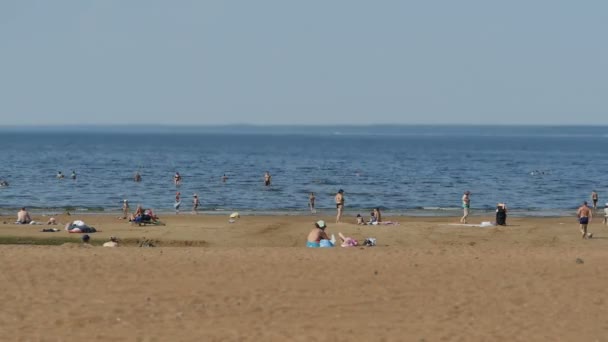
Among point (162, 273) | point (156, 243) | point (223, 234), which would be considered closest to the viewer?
point (162, 273)

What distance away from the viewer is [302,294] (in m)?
17.8

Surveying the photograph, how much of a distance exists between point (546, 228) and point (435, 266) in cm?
1885

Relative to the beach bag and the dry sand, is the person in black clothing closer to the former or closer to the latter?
the dry sand

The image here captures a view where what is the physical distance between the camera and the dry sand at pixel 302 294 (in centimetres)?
1506

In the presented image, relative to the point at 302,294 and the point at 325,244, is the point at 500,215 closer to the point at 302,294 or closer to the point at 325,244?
the point at 325,244

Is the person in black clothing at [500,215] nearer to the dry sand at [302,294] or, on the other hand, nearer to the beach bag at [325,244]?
the dry sand at [302,294]

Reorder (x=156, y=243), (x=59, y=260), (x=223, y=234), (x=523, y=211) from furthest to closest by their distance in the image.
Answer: (x=523, y=211), (x=223, y=234), (x=156, y=243), (x=59, y=260)

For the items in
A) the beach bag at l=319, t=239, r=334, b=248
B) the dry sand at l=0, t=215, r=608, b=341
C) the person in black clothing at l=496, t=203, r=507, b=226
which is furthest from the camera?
the person in black clothing at l=496, t=203, r=507, b=226

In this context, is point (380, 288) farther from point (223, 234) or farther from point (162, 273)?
point (223, 234)

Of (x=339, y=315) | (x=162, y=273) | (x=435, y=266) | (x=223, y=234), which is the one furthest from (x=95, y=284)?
(x=223, y=234)

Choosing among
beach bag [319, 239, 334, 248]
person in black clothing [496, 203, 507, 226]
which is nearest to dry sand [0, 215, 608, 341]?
beach bag [319, 239, 334, 248]

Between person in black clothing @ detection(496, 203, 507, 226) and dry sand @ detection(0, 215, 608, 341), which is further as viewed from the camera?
person in black clothing @ detection(496, 203, 507, 226)

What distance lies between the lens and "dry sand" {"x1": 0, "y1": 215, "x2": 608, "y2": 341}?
49.4 feet

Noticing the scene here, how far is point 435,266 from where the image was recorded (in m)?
21.1
